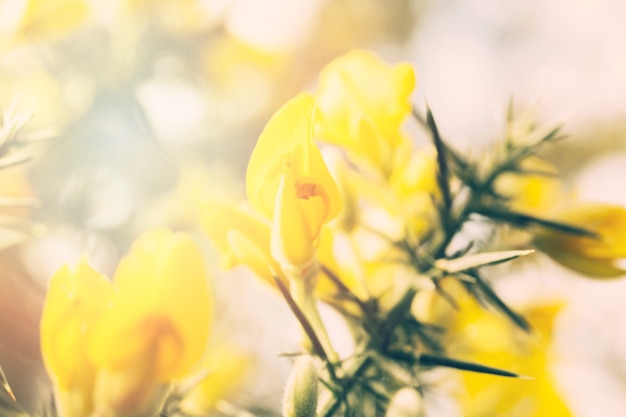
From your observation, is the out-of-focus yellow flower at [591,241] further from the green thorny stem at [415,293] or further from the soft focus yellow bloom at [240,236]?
the soft focus yellow bloom at [240,236]

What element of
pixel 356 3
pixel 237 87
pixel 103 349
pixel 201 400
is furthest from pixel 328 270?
pixel 356 3

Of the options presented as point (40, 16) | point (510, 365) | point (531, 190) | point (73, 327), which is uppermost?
point (40, 16)

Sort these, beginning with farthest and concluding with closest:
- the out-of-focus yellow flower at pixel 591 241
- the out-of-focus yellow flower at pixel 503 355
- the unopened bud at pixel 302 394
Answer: the out-of-focus yellow flower at pixel 503 355, the out-of-focus yellow flower at pixel 591 241, the unopened bud at pixel 302 394

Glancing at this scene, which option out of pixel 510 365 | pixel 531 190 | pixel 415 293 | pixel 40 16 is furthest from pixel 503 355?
pixel 40 16

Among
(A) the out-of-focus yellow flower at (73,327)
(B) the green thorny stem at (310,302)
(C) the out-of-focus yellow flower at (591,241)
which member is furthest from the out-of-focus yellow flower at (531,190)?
(A) the out-of-focus yellow flower at (73,327)

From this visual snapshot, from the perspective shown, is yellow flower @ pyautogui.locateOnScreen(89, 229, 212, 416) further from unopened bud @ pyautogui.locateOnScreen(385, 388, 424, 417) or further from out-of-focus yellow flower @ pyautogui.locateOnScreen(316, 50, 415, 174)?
out-of-focus yellow flower @ pyautogui.locateOnScreen(316, 50, 415, 174)

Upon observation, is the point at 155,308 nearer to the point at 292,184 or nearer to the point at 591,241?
the point at 292,184
